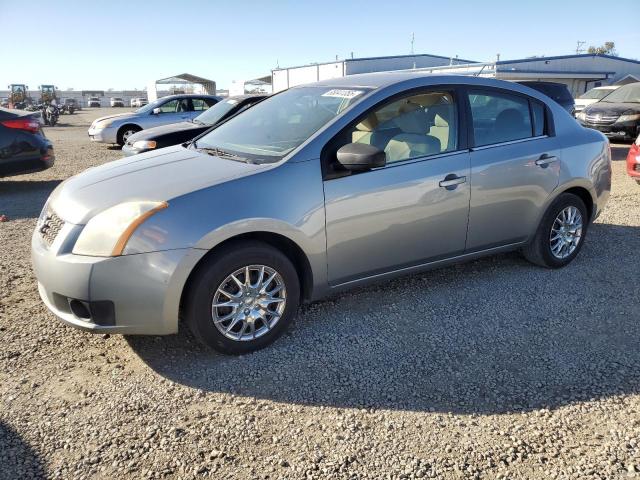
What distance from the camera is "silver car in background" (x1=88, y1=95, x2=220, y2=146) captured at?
14484 millimetres

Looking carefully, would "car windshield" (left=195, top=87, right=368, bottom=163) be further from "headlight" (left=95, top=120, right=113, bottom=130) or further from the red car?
"headlight" (left=95, top=120, right=113, bottom=130)

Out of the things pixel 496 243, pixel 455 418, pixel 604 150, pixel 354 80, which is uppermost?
pixel 354 80

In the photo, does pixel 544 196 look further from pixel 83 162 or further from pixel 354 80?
pixel 83 162

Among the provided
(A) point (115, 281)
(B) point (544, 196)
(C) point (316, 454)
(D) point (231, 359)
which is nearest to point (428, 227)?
(B) point (544, 196)

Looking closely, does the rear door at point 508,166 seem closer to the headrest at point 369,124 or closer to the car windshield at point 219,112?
the headrest at point 369,124

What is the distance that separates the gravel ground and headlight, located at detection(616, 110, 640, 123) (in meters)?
10.6

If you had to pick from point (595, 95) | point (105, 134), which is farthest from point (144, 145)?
point (595, 95)

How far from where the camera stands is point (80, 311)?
2922 mm

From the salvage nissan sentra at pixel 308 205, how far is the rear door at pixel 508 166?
0.01m

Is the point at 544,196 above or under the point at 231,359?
above

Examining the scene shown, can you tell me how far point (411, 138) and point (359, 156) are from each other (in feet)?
2.29

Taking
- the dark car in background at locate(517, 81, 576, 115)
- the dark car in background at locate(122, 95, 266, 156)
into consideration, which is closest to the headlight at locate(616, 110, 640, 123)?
the dark car in background at locate(517, 81, 576, 115)

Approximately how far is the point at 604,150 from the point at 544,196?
98 cm

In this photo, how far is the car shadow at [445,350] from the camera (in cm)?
289
